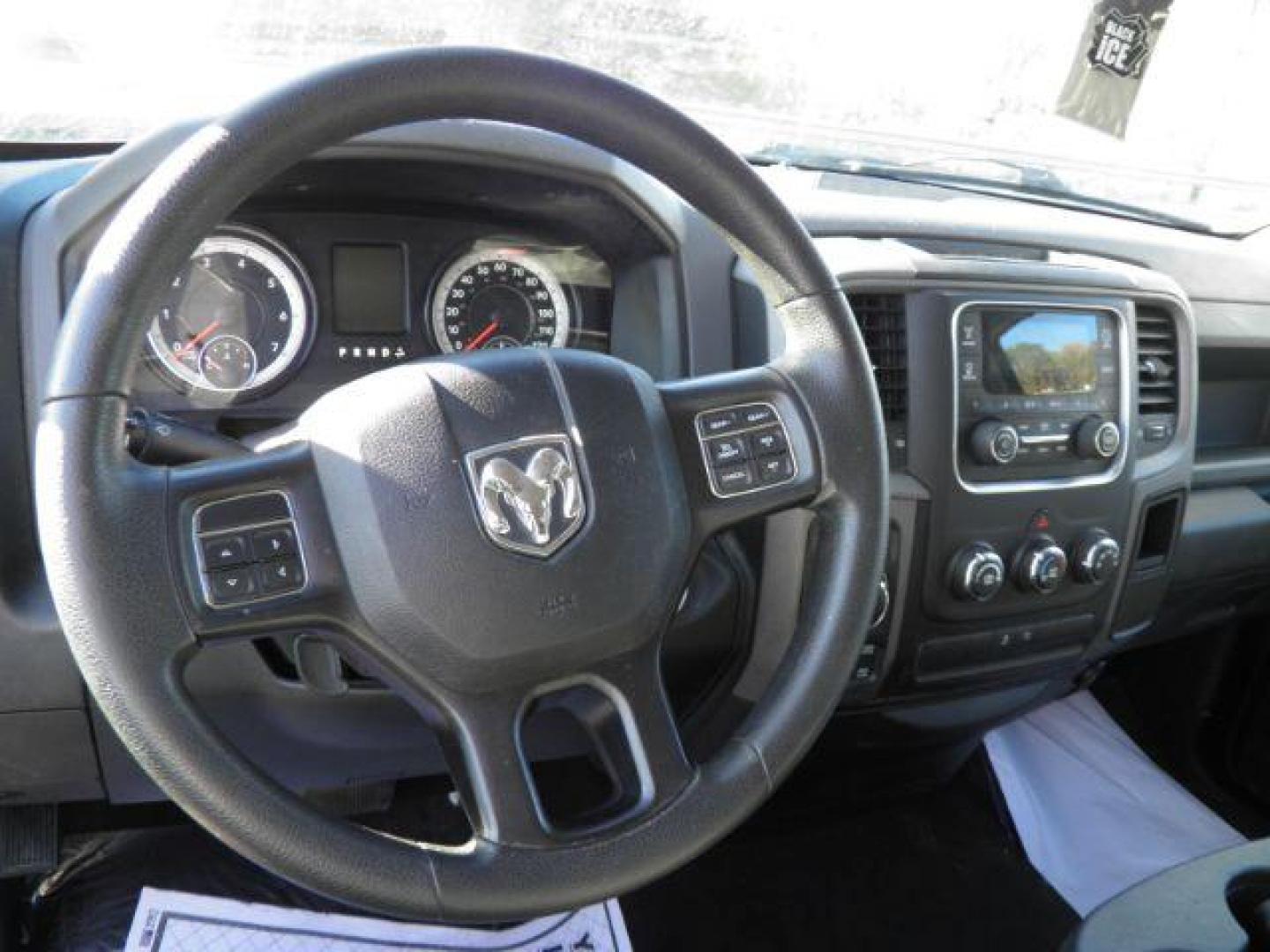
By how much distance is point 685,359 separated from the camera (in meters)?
1.31

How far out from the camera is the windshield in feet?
4.40

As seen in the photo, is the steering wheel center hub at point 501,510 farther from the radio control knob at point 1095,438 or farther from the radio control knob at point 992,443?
the radio control knob at point 1095,438

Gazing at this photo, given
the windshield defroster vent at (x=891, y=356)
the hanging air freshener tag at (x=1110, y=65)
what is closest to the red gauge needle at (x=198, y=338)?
the windshield defroster vent at (x=891, y=356)

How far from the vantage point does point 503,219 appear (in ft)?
4.35

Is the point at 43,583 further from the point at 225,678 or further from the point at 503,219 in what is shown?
the point at 503,219

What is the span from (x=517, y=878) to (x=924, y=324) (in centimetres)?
78

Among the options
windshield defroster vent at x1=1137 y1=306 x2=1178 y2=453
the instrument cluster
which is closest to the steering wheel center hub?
the instrument cluster

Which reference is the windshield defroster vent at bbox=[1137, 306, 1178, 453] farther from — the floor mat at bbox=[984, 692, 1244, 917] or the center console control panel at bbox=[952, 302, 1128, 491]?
the floor mat at bbox=[984, 692, 1244, 917]

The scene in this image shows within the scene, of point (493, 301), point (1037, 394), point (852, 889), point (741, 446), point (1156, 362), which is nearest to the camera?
point (741, 446)

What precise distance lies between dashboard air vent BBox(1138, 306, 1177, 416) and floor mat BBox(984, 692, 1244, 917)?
0.74 m

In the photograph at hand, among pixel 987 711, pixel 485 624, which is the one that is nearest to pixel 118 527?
pixel 485 624

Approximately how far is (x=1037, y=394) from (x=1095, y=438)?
9 centimetres

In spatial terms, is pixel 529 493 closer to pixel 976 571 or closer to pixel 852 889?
pixel 976 571

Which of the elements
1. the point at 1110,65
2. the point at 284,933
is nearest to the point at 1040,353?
the point at 1110,65
